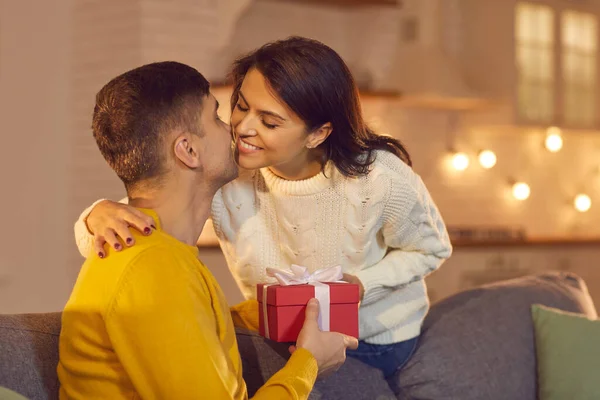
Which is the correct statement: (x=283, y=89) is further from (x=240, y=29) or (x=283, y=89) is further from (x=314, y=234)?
(x=240, y=29)

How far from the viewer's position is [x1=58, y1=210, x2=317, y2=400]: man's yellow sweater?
4.75ft

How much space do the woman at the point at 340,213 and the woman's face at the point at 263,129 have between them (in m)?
0.01

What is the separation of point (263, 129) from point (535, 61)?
17.3ft

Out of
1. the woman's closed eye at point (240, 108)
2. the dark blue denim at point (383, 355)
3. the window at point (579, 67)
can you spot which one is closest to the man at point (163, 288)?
the woman's closed eye at point (240, 108)

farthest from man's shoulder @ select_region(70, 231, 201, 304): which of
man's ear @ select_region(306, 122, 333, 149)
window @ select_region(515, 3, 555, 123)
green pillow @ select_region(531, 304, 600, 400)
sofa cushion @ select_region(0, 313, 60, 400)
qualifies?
window @ select_region(515, 3, 555, 123)

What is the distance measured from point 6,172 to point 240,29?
1933 millimetres

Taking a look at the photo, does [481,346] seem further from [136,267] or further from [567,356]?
[136,267]

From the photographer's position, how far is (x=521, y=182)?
748 cm

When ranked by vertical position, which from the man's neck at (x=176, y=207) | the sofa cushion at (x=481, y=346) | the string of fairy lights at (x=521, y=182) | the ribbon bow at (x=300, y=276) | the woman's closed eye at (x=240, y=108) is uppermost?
the woman's closed eye at (x=240, y=108)

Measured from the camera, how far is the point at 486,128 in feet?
23.1

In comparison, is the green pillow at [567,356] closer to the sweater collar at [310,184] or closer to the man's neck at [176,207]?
the sweater collar at [310,184]

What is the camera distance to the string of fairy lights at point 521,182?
712cm

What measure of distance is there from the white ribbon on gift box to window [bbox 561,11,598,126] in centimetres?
565

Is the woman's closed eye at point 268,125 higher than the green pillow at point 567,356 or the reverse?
higher
